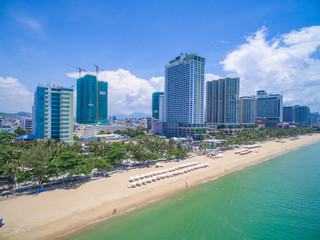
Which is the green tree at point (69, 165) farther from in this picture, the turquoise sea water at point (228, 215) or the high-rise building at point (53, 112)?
the high-rise building at point (53, 112)

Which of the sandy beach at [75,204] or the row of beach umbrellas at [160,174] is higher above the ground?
the row of beach umbrellas at [160,174]

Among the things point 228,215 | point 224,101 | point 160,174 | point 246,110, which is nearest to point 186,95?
point 224,101

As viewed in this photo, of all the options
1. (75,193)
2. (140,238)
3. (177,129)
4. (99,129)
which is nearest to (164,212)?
(140,238)

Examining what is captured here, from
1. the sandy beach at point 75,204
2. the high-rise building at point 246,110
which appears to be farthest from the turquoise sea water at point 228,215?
the high-rise building at point 246,110

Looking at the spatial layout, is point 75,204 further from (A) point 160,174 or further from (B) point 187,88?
(B) point 187,88

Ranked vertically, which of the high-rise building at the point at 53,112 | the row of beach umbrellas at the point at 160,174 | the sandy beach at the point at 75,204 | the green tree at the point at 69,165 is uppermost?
the high-rise building at the point at 53,112

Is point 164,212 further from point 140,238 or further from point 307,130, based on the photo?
point 307,130
